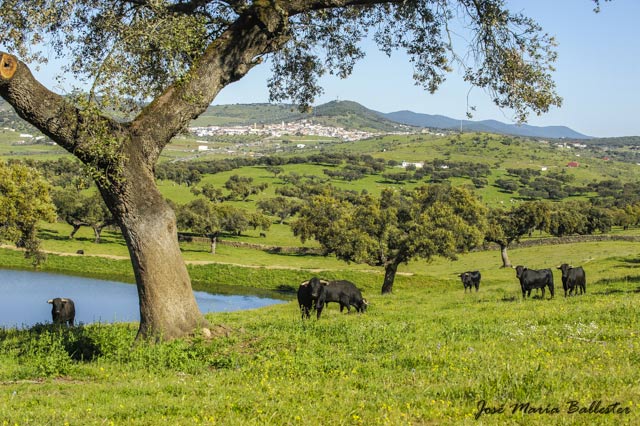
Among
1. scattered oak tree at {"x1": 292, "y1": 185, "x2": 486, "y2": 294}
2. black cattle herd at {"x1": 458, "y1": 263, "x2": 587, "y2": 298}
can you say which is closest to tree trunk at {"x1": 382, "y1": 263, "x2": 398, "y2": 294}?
scattered oak tree at {"x1": 292, "y1": 185, "x2": 486, "y2": 294}

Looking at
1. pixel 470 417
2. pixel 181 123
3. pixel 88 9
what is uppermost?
pixel 88 9

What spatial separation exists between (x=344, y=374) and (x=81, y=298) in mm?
44557

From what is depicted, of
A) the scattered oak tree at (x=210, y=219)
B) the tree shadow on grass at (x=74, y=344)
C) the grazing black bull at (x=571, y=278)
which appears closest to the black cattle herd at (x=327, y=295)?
the grazing black bull at (x=571, y=278)

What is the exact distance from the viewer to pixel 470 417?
6762mm

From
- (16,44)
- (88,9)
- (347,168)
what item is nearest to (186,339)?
(16,44)

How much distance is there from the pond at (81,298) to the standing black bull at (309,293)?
17.0 meters

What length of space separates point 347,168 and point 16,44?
17809 cm

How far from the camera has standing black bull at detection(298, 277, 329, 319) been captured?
838 inches

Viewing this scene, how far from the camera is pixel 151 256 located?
12.4m

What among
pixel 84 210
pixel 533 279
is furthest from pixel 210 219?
pixel 533 279

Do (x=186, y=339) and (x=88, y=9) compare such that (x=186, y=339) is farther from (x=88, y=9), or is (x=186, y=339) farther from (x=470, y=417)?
(x=88, y=9)

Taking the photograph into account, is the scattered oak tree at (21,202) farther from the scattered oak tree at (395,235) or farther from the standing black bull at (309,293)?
the standing black bull at (309,293)

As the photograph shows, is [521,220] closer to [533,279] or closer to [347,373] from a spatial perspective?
[533,279]

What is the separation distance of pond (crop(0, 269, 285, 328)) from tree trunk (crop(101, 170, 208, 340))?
25.9 m
